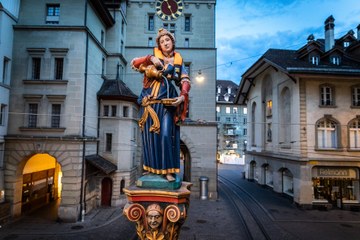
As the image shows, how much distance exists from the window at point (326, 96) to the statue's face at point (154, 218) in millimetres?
22355

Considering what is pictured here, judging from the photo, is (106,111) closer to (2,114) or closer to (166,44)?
(2,114)

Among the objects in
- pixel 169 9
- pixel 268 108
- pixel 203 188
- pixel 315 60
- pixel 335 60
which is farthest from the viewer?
pixel 268 108

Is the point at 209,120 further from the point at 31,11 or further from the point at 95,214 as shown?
the point at 31,11

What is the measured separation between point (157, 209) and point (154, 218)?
17cm

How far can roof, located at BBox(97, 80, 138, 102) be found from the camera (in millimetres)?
22114

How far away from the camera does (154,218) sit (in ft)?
15.6

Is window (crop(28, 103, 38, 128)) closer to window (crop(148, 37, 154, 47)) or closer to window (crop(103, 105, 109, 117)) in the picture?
window (crop(103, 105, 109, 117))

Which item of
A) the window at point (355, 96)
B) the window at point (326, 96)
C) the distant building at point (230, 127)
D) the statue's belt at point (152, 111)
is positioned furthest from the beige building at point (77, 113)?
the distant building at point (230, 127)

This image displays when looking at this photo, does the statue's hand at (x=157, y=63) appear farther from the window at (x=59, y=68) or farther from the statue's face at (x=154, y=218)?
the window at (x=59, y=68)

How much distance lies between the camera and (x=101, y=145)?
2214 centimetres

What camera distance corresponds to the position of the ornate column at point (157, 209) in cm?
477

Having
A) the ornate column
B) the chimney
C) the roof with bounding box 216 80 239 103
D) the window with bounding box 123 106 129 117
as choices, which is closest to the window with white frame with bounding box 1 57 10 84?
the window with bounding box 123 106 129 117

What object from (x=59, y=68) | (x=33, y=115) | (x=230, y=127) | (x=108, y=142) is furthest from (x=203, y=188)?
(x=230, y=127)

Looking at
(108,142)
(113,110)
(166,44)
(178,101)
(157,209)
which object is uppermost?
(113,110)
